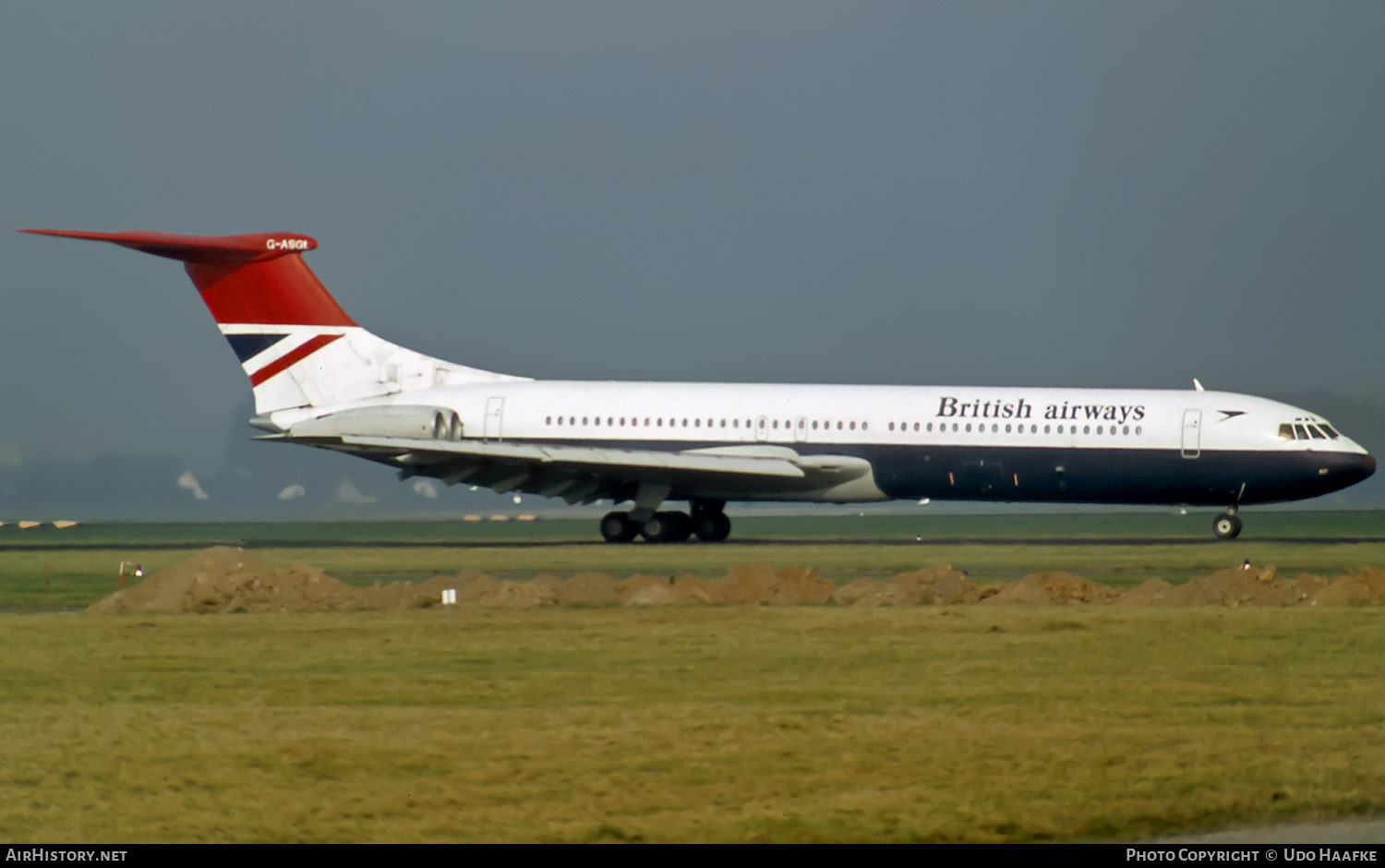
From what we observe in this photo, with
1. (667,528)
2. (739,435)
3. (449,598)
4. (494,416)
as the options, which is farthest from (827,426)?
(449,598)

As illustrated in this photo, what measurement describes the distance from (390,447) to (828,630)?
18.5 metres

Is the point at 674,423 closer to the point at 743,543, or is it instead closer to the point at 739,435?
the point at 739,435

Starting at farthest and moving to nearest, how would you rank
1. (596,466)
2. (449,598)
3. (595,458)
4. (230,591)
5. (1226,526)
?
(1226,526) < (596,466) < (595,458) < (230,591) < (449,598)

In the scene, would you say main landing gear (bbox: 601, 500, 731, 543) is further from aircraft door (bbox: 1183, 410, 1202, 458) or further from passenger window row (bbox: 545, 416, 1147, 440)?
aircraft door (bbox: 1183, 410, 1202, 458)

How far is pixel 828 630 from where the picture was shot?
55.9 ft

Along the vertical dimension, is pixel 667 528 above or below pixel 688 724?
above

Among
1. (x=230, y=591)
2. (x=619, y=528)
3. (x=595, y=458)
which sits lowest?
(x=230, y=591)

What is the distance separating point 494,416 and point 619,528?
3806 mm

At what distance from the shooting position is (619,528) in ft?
115

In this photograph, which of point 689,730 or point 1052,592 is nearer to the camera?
point 689,730

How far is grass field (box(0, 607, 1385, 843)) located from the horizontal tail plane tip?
2045 cm

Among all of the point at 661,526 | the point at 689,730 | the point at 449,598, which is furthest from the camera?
the point at 661,526

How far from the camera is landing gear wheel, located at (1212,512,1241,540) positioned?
34125 millimetres

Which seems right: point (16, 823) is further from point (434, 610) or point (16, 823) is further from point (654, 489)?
point (654, 489)
